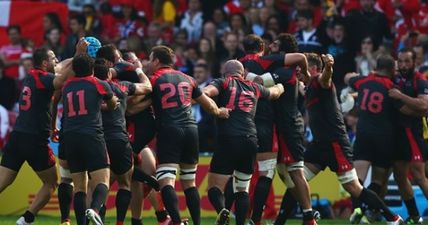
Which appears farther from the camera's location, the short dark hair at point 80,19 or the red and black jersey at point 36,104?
the short dark hair at point 80,19

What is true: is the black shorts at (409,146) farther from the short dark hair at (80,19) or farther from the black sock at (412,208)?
the short dark hair at (80,19)

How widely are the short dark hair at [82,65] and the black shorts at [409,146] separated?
18.8ft

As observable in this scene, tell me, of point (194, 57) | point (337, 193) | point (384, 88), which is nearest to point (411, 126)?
point (384, 88)

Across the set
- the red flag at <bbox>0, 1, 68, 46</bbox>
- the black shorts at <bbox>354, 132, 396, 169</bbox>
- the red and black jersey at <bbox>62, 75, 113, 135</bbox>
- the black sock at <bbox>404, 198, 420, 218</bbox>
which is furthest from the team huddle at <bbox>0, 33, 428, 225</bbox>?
the red flag at <bbox>0, 1, 68, 46</bbox>

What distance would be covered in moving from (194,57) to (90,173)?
31.2 feet

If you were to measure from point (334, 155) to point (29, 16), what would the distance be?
11344 millimetres

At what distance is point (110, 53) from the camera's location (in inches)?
683

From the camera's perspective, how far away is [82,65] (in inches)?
645

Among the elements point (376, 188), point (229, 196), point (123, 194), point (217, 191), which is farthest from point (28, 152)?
point (376, 188)

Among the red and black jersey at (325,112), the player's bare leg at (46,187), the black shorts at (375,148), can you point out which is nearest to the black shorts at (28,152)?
the player's bare leg at (46,187)

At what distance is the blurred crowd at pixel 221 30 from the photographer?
975 inches

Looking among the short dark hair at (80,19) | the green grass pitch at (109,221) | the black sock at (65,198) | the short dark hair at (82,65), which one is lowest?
the green grass pitch at (109,221)

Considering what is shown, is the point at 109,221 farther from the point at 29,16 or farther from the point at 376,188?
the point at 29,16

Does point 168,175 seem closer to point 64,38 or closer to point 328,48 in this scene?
point 328,48
